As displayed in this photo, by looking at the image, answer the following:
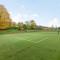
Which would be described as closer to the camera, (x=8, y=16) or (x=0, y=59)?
(x=0, y=59)

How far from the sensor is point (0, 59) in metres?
3.42

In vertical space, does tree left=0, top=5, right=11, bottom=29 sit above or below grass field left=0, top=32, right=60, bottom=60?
above

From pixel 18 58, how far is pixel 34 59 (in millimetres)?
354

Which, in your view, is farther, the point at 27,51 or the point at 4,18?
the point at 4,18

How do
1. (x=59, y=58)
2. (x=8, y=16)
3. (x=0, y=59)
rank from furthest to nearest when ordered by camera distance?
(x=8, y=16) → (x=59, y=58) → (x=0, y=59)

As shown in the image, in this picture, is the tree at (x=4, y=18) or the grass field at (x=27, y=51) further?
the tree at (x=4, y=18)

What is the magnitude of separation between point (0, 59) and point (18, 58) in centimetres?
41

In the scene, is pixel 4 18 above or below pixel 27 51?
above

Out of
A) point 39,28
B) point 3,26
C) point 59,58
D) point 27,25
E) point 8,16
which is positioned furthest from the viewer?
point 27,25

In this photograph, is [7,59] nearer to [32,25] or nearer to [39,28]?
[39,28]

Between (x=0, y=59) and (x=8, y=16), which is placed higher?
(x=8, y=16)

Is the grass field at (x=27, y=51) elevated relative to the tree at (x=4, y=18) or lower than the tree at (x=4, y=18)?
lower

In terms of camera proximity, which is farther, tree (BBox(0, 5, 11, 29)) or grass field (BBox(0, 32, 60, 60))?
tree (BBox(0, 5, 11, 29))

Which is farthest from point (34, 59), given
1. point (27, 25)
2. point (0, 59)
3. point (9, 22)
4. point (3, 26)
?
point (27, 25)
